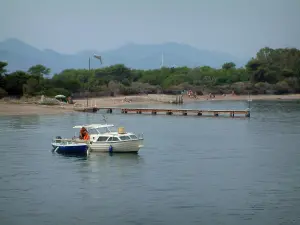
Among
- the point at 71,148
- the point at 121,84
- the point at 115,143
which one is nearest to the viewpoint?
the point at 115,143

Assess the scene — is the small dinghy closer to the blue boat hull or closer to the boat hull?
the blue boat hull

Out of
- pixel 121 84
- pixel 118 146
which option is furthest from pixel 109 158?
pixel 121 84

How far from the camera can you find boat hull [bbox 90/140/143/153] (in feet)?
181

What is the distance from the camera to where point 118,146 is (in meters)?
55.2

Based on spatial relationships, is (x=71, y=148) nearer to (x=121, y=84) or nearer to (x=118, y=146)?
(x=118, y=146)

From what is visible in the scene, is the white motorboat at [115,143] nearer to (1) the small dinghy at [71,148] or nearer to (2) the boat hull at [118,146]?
(2) the boat hull at [118,146]

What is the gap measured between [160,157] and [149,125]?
2962 cm

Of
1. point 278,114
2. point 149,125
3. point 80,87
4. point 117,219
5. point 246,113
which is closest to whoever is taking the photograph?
point 117,219

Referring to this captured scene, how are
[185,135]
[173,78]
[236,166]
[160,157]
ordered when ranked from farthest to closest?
[173,78] → [185,135] → [160,157] → [236,166]

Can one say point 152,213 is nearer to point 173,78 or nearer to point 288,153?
point 288,153

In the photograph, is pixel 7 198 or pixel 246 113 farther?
pixel 246 113

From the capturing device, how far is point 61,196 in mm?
40281

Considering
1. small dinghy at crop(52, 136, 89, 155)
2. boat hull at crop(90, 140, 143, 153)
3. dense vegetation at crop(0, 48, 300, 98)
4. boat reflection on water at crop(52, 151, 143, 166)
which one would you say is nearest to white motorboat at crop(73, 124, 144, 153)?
boat hull at crop(90, 140, 143, 153)

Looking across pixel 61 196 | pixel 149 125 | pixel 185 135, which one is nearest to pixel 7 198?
pixel 61 196
